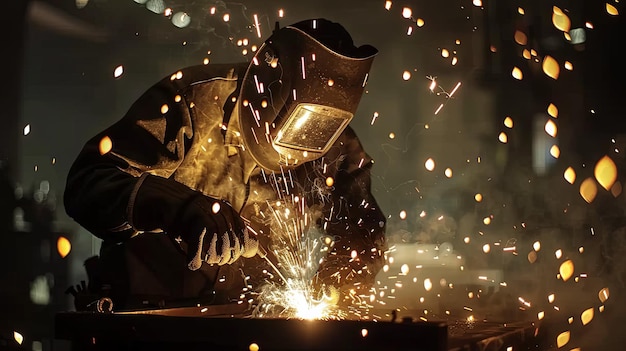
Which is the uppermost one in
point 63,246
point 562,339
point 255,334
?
point 255,334

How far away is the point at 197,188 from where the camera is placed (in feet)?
6.56

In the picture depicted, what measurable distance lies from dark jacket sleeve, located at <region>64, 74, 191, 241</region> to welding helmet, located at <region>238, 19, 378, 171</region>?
0.18 m

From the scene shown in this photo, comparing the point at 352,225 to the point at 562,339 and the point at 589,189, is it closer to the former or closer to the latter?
the point at 562,339

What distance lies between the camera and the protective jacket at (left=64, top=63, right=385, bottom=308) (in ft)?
5.59

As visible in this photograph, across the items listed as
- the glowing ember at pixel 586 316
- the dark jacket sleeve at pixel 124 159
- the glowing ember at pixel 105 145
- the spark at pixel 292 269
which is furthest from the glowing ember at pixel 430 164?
the glowing ember at pixel 105 145

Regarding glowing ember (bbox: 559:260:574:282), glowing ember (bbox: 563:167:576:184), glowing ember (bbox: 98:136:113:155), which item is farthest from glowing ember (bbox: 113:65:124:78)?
glowing ember (bbox: 559:260:574:282)

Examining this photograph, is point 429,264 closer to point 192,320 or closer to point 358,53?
point 358,53

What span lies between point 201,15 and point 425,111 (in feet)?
3.25

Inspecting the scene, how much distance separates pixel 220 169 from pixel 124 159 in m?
0.32

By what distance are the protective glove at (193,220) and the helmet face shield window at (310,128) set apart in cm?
34

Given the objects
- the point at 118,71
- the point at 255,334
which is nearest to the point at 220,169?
the point at 255,334

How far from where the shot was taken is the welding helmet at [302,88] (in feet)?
5.76

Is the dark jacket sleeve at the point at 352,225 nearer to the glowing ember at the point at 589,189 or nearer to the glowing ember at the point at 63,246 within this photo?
the glowing ember at the point at 589,189

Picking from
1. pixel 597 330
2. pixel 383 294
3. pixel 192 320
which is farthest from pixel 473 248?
pixel 192 320
